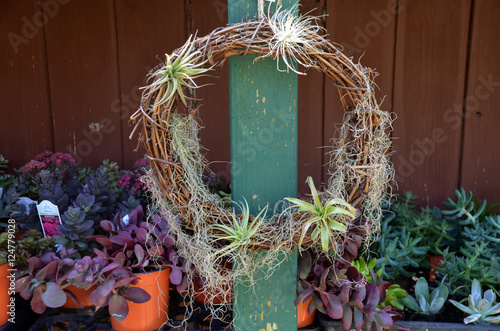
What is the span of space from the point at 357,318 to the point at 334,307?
2.9 inches

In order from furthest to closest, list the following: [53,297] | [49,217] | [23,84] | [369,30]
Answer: [23,84], [369,30], [49,217], [53,297]

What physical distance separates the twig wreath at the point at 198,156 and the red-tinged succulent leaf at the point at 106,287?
21cm

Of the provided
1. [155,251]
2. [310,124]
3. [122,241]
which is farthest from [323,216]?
[310,124]

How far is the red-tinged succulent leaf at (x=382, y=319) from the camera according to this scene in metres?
1.14

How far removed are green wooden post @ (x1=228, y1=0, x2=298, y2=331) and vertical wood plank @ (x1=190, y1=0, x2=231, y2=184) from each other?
0.79m

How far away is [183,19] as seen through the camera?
1914 mm

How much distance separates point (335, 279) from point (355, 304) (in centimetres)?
9

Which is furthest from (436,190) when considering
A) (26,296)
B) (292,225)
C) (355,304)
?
(26,296)

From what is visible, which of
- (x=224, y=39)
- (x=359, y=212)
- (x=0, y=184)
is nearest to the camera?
(x=224, y=39)

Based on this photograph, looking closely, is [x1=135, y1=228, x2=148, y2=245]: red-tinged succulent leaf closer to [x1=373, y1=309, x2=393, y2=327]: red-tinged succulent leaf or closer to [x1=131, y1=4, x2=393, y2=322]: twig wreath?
[x1=131, y1=4, x2=393, y2=322]: twig wreath

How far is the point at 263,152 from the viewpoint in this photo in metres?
1.11

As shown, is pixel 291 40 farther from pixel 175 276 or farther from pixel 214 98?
pixel 214 98

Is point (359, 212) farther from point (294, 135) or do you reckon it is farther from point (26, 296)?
point (26, 296)

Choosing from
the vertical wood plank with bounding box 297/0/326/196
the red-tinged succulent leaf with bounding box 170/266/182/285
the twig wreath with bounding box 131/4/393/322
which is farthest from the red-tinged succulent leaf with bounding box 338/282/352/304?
the vertical wood plank with bounding box 297/0/326/196
